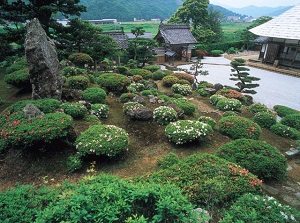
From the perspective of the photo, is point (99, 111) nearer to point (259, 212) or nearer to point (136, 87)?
point (136, 87)

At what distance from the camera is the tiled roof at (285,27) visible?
77.1ft

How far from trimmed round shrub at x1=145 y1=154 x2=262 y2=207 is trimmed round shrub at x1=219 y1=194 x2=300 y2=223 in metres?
0.52

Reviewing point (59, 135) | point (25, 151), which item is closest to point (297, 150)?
point (59, 135)

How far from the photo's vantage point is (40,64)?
29.5 ft

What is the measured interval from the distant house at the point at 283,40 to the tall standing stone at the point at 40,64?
81.7 feet

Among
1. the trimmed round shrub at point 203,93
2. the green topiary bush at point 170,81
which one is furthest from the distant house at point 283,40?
the green topiary bush at point 170,81

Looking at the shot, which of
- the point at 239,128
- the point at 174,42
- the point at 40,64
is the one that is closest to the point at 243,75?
the point at 239,128

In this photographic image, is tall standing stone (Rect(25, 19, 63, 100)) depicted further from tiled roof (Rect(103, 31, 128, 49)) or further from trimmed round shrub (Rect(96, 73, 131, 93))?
tiled roof (Rect(103, 31, 128, 49))

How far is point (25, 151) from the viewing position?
23.1ft

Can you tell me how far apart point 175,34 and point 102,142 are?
27588 mm

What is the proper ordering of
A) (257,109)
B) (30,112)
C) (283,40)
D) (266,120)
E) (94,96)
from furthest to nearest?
(283,40) < (257,109) < (94,96) < (266,120) < (30,112)

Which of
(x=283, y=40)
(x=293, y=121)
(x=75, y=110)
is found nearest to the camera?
(x=75, y=110)

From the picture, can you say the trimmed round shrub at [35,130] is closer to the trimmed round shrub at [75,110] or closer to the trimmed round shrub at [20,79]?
the trimmed round shrub at [75,110]

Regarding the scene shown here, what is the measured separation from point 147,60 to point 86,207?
818 inches
